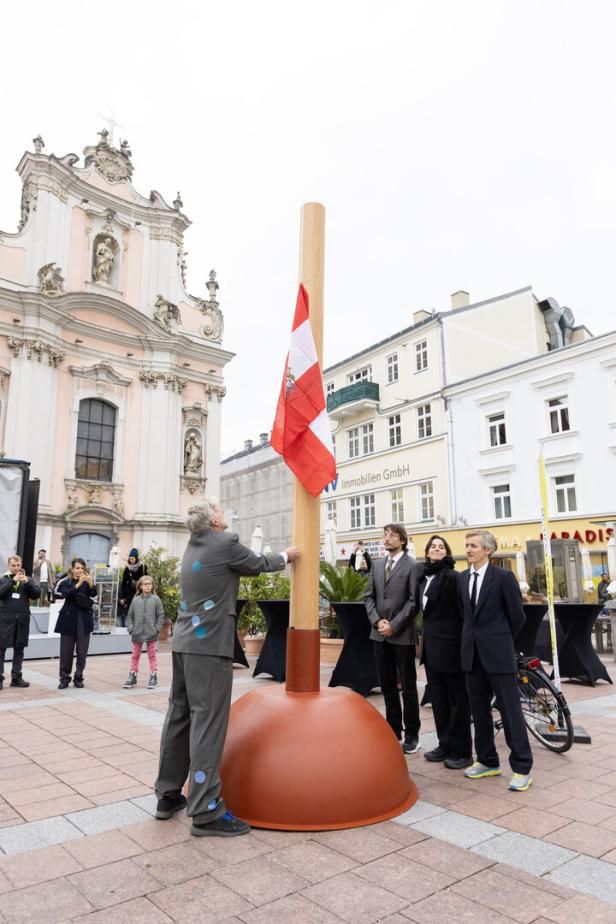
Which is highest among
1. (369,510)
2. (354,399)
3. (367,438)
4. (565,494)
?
(354,399)

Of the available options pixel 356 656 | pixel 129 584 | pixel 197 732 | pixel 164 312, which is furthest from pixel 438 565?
pixel 164 312

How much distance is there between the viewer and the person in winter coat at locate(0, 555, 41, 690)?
870 centimetres

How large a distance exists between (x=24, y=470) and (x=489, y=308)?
77.3ft

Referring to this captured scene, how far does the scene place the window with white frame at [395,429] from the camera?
102 feet

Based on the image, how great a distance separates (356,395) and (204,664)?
29.6 m

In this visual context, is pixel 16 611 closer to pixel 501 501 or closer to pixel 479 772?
pixel 479 772

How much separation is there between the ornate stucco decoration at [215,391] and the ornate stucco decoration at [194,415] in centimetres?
69

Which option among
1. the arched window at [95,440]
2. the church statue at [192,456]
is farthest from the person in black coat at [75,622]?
the church statue at [192,456]

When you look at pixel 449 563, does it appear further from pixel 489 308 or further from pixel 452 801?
pixel 489 308

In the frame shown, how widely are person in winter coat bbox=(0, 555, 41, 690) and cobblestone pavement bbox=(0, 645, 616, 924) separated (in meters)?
4.14

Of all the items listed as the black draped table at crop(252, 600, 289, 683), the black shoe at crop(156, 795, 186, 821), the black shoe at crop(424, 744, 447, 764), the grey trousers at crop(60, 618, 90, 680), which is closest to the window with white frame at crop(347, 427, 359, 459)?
the black draped table at crop(252, 600, 289, 683)

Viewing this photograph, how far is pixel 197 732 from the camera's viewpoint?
139 inches

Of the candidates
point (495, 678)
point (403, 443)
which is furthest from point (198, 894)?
point (403, 443)

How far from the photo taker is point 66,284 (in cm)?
2522
